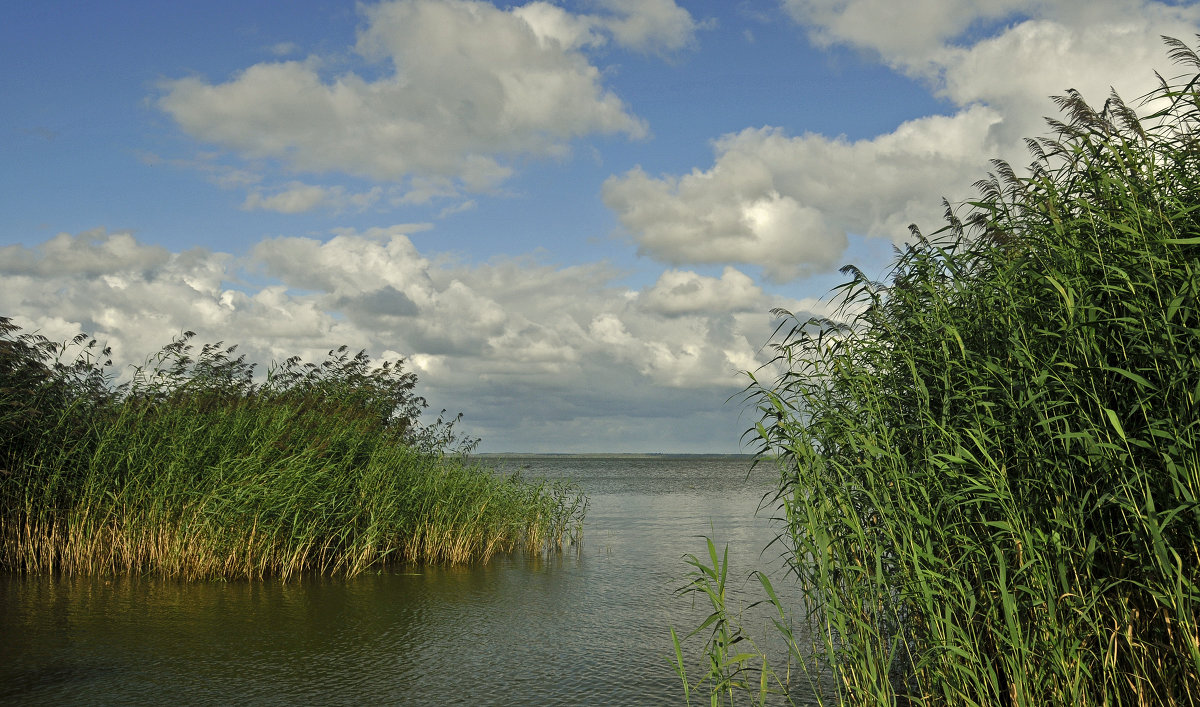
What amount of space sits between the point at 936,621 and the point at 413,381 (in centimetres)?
1667

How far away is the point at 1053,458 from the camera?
445 centimetres

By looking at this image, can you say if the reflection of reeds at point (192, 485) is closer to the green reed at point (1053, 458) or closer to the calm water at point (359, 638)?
the calm water at point (359, 638)

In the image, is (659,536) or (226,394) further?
(659,536)

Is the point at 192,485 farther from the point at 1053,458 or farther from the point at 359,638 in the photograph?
the point at 1053,458

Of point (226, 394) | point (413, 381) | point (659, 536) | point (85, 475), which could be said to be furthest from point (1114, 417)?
point (413, 381)

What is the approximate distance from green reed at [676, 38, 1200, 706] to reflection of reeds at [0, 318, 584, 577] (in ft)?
29.3

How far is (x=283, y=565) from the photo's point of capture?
38.9 ft

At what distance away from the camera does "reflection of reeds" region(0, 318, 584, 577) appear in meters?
11.3

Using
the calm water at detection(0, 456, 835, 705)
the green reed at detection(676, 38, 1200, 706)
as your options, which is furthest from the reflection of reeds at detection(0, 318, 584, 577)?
the green reed at detection(676, 38, 1200, 706)

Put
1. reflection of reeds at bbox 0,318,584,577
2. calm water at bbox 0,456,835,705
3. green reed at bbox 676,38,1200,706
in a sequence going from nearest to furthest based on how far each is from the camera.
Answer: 1. green reed at bbox 676,38,1200,706
2. calm water at bbox 0,456,835,705
3. reflection of reeds at bbox 0,318,584,577

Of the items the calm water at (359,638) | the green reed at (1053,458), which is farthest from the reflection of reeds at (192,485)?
the green reed at (1053,458)

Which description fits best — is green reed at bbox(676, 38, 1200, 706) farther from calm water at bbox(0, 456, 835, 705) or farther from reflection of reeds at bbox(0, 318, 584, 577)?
reflection of reeds at bbox(0, 318, 584, 577)

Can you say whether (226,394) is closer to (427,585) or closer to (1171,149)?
(427,585)

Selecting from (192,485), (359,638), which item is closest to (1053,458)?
(359,638)
